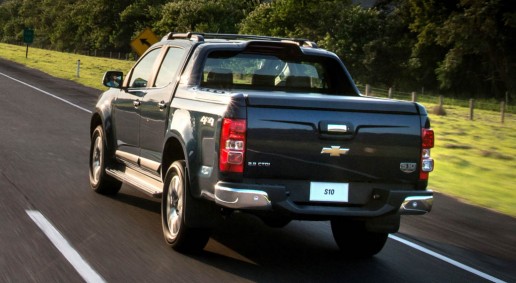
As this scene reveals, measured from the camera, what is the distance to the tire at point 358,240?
7172 mm

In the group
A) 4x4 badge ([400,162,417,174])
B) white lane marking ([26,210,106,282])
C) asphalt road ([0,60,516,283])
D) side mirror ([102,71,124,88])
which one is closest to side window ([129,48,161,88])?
side mirror ([102,71,124,88])

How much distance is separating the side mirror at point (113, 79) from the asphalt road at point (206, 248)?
53.0 inches

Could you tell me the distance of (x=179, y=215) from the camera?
689 cm

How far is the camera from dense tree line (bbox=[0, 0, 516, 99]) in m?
49.7

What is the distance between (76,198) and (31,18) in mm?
148347

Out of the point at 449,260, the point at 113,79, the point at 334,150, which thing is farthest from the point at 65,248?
the point at 449,260

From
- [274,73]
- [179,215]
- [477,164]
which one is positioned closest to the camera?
[179,215]

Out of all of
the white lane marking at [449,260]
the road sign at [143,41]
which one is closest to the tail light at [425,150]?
the white lane marking at [449,260]

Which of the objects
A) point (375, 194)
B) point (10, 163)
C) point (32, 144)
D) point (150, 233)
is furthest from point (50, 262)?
point (32, 144)

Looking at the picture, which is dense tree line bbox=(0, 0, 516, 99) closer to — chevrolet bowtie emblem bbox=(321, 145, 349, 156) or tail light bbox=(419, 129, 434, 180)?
tail light bbox=(419, 129, 434, 180)

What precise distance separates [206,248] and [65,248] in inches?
48.0

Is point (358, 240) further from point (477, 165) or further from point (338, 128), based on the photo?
point (477, 165)

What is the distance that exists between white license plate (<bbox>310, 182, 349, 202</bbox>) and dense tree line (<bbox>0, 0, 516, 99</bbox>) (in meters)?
42.4

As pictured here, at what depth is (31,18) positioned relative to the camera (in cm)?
15012
